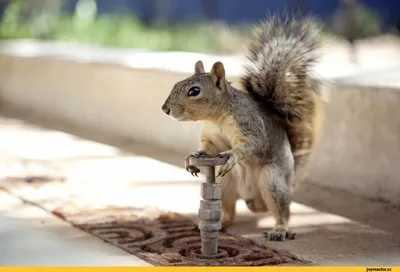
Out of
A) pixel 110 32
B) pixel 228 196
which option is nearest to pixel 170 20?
pixel 110 32

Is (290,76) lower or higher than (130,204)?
higher

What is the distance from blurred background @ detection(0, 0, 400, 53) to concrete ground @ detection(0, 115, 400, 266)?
4.34 metres

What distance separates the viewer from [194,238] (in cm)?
383

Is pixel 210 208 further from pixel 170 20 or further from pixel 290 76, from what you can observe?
pixel 170 20

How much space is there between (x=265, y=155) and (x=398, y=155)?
108cm

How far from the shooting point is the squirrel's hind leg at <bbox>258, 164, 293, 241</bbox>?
12.5ft

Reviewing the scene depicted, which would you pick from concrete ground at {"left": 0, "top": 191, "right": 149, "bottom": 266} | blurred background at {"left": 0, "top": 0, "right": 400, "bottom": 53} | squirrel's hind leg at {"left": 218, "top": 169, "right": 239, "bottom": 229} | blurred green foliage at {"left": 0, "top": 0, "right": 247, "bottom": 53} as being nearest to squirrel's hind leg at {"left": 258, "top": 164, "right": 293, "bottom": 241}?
squirrel's hind leg at {"left": 218, "top": 169, "right": 239, "bottom": 229}

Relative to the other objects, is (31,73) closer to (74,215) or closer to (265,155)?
(74,215)

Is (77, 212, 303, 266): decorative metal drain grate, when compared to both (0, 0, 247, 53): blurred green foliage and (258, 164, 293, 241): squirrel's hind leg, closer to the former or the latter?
(258, 164, 293, 241): squirrel's hind leg

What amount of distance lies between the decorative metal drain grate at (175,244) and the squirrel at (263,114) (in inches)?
8.2

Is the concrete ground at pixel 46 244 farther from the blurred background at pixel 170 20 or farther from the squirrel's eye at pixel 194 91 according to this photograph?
the blurred background at pixel 170 20

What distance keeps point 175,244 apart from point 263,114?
698mm

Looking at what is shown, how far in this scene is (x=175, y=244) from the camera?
372cm

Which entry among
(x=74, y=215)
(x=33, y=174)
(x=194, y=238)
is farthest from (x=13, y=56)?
(x=194, y=238)
